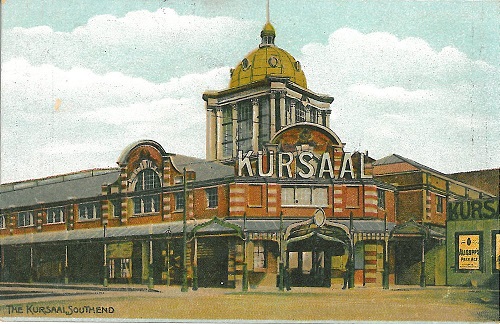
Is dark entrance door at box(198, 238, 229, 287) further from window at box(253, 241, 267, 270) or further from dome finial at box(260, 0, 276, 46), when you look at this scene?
dome finial at box(260, 0, 276, 46)

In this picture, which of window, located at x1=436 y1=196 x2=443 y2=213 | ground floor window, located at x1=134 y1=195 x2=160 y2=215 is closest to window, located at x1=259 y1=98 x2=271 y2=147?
ground floor window, located at x1=134 y1=195 x2=160 y2=215

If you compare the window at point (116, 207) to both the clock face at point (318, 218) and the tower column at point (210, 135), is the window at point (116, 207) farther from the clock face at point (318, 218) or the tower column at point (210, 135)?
the clock face at point (318, 218)

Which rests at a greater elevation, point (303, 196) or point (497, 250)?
point (303, 196)

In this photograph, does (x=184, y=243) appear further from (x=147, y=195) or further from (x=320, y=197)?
(x=320, y=197)

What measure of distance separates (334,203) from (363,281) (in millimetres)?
2896

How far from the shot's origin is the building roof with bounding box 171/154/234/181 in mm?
28141

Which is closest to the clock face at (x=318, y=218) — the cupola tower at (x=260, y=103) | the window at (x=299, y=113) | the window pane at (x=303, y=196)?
the window pane at (x=303, y=196)

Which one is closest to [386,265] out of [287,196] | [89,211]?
[287,196]

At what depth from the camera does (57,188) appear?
102 feet

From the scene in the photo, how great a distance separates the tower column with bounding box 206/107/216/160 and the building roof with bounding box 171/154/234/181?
393mm

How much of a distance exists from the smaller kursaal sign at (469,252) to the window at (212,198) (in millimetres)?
8606

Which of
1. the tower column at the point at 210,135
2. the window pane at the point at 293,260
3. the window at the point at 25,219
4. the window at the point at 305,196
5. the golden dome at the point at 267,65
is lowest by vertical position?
the window pane at the point at 293,260

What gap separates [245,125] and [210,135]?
5.93 ft

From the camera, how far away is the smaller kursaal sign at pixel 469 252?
2678 cm
